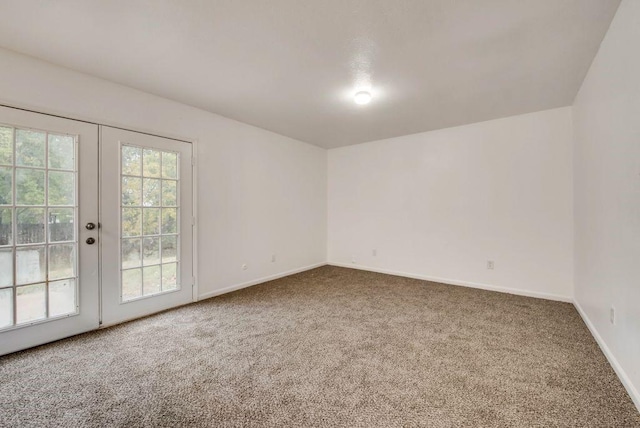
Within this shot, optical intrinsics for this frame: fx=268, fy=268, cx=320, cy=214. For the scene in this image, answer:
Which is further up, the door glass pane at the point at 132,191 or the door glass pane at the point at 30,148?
the door glass pane at the point at 30,148

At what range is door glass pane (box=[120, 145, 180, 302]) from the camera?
2.87 m

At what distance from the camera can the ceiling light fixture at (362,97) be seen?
9.59 feet

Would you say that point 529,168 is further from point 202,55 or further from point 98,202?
point 98,202

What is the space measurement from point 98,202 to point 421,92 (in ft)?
11.6

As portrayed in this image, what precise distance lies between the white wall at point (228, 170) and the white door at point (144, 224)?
186 millimetres

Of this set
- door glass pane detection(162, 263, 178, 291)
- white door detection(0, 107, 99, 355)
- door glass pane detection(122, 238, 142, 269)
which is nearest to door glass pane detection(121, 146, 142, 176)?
white door detection(0, 107, 99, 355)

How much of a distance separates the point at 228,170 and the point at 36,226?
2.04m

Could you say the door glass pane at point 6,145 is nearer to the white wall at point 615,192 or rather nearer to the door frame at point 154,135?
the door frame at point 154,135

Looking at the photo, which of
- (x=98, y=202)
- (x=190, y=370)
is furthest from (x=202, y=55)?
(x=190, y=370)

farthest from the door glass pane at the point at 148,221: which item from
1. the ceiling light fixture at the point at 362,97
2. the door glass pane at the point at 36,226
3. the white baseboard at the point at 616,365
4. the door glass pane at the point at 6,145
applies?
the white baseboard at the point at 616,365

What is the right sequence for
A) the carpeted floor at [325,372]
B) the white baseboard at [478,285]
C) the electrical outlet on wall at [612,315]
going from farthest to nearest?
the white baseboard at [478,285]
the electrical outlet on wall at [612,315]
the carpeted floor at [325,372]

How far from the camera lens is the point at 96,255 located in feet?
8.73

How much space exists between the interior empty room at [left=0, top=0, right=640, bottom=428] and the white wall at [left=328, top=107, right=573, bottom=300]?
0.11 feet

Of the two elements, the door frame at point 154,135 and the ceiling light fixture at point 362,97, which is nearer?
the door frame at point 154,135
